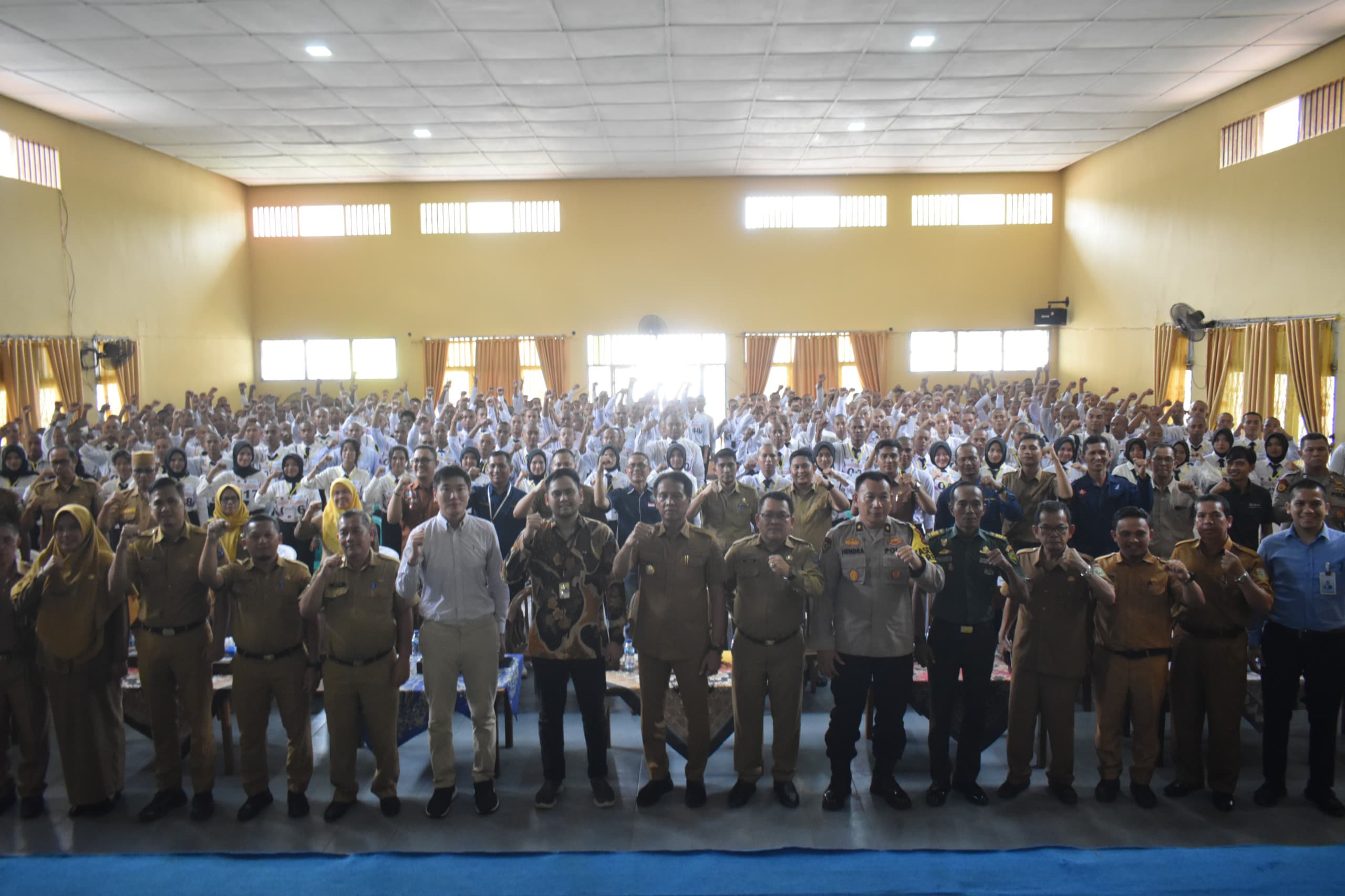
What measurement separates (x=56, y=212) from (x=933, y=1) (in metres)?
11.4

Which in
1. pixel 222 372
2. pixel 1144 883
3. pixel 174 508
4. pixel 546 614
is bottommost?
pixel 1144 883

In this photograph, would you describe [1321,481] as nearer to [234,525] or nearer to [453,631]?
[453,631]

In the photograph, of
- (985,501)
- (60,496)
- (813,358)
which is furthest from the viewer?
(813,358)

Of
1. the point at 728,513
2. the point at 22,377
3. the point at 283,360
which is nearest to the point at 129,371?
the point at 22,377

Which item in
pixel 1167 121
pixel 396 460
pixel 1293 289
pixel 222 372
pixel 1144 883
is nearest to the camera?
pixel 1144 883

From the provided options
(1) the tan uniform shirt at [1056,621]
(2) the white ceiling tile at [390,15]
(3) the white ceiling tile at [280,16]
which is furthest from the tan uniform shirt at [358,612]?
(3) the white ceiling tile at [280,16]

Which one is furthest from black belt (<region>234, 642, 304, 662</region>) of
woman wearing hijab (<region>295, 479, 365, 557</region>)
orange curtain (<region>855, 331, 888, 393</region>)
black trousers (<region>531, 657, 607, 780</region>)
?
orange curtain (<region>855, 331, 888, 393</region>)

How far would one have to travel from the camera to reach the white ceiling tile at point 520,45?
8703mm

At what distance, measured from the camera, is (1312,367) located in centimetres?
946

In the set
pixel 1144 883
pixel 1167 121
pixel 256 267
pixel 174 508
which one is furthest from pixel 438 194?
pixel 1144 883

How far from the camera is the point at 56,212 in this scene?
11.3 m

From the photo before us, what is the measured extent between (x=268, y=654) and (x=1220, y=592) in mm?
4331

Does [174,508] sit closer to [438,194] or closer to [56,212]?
[56,212]

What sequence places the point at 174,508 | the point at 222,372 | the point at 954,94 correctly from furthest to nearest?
the point at 222,372
the point at 954,94
the point at 174,508
